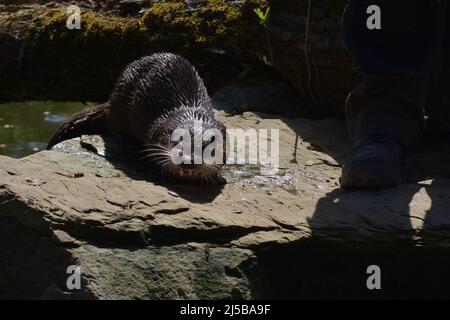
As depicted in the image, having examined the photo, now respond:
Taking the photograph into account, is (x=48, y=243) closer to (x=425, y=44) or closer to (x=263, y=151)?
(x=263, y=151)

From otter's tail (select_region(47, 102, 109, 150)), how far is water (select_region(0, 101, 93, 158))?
3.61 ft

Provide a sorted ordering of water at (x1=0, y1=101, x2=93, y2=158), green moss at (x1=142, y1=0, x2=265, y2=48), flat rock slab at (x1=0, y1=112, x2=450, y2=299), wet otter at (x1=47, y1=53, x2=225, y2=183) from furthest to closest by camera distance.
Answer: water at (x1=0, y1=101, x2=93, y2=158) < green moss at (x1=142, y1=0, x2=265, y2=48) < wet otter at (x1=47, y1=53, x2=225, y2=183) < flat rock slab at (x1=0, y1=112, x2=450, y2=299)

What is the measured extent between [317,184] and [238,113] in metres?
1.14

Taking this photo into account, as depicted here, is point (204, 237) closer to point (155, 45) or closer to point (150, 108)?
point (150, 108)

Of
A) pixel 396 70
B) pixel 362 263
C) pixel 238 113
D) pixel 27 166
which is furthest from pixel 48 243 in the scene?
pixel 238 113

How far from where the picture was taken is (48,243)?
9.28 ft

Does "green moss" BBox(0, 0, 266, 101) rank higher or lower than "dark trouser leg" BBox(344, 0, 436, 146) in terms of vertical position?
higher

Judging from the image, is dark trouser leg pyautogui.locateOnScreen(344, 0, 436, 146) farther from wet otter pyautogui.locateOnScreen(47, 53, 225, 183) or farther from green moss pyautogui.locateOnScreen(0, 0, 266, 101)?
green moss pyautogui.locateOnScreen(0, 0, 266, 101)

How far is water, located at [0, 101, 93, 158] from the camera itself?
6.11m

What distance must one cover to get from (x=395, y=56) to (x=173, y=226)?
4.62ft

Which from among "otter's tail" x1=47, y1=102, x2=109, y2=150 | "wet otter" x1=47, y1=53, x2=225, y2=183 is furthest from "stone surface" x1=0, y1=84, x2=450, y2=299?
"otter's tail" x1=47, y1=102, x2=109, y2=150

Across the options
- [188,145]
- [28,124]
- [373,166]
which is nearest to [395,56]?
[373,166]

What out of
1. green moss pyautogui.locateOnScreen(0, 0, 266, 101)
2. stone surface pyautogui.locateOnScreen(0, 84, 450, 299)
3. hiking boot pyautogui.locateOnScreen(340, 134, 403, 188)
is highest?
green moss pyautogui.locateOnScreen(0, 0, 266, 101)
